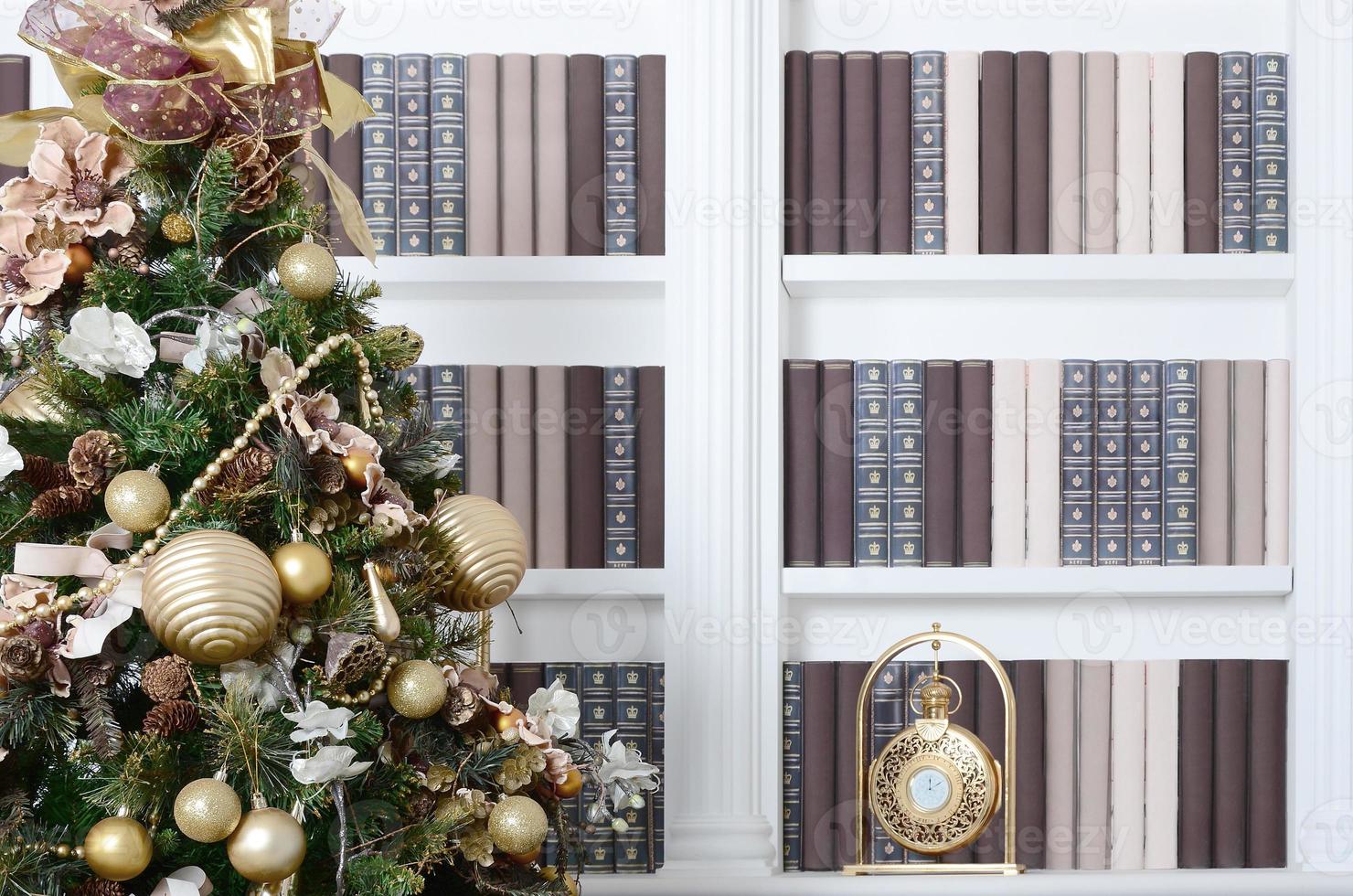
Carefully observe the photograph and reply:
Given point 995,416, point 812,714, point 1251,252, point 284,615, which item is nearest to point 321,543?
point 284,615

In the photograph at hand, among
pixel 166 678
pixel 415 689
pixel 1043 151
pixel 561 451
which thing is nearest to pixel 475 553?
pixel 415 689

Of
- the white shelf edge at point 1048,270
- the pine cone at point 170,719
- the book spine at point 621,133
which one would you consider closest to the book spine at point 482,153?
the book spine at point 621,133

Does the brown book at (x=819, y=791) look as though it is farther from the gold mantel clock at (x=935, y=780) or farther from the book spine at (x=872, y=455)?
the book spine at (x=872, y=455)

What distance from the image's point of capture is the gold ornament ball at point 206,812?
24.5 inches

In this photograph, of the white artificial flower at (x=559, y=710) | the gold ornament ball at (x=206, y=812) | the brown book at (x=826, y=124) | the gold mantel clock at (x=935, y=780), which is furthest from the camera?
the brown book at (x=826, y=124)

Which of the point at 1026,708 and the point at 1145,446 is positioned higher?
the point at 1145,446

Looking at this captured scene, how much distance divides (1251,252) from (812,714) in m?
0.75

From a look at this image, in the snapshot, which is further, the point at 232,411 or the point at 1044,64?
the point at 1044,64

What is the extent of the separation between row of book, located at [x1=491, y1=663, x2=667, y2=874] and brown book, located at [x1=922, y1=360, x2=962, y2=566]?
1.16ft

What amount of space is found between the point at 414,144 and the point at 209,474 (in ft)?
2.02

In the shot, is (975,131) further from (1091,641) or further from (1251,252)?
(1091,641)

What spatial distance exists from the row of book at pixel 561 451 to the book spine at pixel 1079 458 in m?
0.47

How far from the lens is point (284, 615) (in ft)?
2.26

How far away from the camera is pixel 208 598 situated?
0.62m
